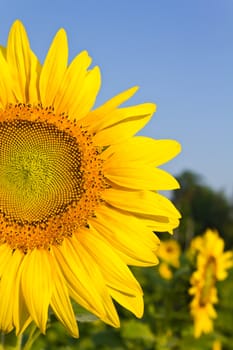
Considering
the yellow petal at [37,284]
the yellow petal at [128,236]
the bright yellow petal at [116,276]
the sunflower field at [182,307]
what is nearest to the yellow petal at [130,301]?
the bright yellow petal at [116,276]

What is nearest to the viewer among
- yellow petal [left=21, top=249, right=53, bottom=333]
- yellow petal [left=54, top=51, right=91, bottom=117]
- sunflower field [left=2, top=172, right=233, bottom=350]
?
yellow petal [left=21, top=249, right=53, bottom=333]

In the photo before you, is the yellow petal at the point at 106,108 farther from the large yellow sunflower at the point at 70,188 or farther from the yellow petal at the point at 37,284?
the yellow petal at the point at 37,284

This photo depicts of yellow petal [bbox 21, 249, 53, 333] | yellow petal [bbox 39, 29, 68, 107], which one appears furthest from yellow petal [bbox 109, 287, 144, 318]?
yellow petal [bbox 39, 29, 68, 107]

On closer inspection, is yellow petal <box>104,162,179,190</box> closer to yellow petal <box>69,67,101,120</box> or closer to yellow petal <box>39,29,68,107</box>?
yellow petal <box>69,67,101,120</box>

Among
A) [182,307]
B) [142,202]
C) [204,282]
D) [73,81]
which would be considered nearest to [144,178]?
[142,202]

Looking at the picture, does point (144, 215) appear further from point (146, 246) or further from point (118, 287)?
point (118, 287)

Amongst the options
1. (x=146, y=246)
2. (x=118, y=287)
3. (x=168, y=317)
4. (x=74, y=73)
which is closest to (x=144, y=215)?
(x=146, y=246)

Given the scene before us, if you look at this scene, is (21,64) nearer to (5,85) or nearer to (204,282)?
(5,85)
